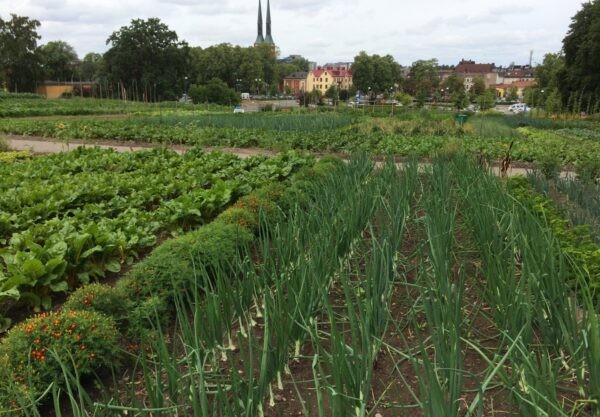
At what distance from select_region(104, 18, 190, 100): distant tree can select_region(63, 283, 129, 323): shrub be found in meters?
52.2

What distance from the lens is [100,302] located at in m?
2.93

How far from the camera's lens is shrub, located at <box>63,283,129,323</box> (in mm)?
2893

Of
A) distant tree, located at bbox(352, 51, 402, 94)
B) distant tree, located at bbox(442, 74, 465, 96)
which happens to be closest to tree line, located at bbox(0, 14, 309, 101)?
distant tree, located at bbox(352, 51, 402, 94)

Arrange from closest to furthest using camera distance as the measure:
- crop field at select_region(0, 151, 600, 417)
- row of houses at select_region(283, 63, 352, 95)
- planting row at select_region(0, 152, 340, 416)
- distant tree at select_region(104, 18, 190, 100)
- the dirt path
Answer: crop field at select_region(0, 151, 600, 417) → planting row at select_region(0, 152, 340, 416) → the dirt path → distant tree at select_region(104, 18, 190, 100) → row of houses at select_region(283, 63, 352, 95)

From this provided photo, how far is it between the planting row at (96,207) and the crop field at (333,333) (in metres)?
0.68

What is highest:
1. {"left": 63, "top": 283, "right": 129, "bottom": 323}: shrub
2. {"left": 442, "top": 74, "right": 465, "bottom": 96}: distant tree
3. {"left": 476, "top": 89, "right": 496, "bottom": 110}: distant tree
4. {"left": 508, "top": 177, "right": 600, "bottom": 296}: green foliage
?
{"left": 442, "top": 74, "right": 465, "bottom": 96}: distant tree

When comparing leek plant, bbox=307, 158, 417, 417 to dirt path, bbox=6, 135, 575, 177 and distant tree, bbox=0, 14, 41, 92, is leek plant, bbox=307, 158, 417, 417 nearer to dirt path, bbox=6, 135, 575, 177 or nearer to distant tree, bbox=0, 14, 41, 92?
dirt path, bbox=6, 135, 575, 177

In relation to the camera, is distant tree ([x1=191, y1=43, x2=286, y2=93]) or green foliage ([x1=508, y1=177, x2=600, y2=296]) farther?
distant tree ([x1=191, y1=43, x2=286, y2=93])

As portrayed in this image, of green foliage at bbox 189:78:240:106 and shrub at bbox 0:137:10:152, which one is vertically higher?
green foliage at bbox 189:78:240:106

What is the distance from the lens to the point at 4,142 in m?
11.9

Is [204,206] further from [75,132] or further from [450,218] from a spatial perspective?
[75,132]

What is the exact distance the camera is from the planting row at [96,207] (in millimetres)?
3639

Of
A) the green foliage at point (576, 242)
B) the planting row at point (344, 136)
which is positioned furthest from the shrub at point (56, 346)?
the planting row at point (344, 136)

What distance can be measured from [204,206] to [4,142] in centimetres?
855
